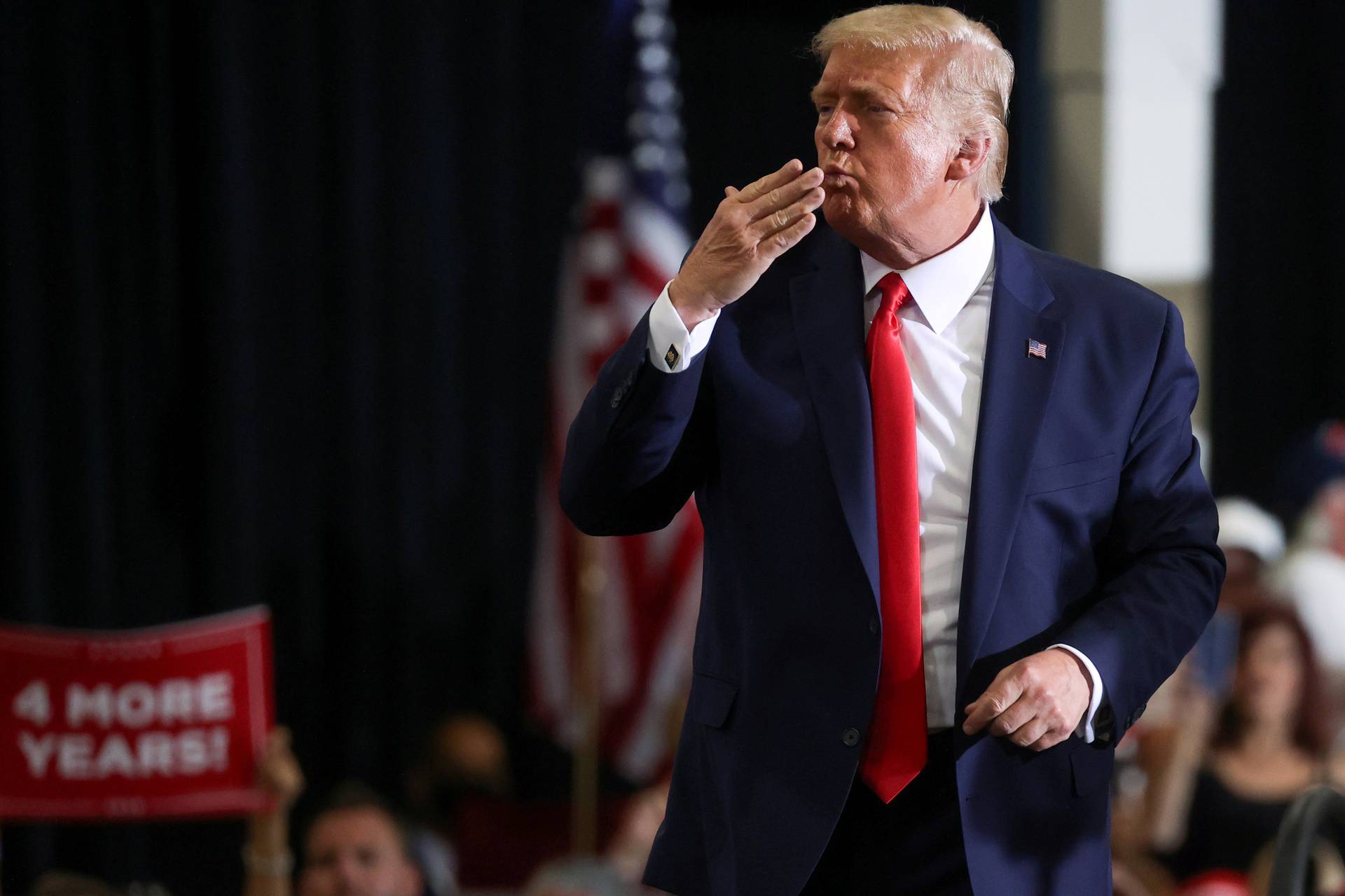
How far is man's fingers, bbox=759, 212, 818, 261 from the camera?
146 centimetres

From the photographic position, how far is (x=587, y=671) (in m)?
5.35

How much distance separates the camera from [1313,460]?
16.8ft

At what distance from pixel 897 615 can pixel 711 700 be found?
7.9 inches

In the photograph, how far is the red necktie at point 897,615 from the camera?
151 cm

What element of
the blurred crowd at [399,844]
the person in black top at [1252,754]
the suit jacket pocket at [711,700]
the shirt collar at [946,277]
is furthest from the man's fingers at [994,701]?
the person in black top at [1252,754]

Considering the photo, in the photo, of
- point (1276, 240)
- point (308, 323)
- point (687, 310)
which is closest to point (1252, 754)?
point (687, 310)

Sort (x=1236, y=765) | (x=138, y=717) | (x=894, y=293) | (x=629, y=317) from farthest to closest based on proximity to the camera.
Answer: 1. (x=629, y=317)
2. (x=1236, y=765)
3. (x=138, y=717)
4. (x=894, y=293)

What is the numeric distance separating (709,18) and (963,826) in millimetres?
→ 5693

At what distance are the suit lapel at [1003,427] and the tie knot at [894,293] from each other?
3.3 inches

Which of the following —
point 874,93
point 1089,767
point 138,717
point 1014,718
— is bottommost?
point 138,717

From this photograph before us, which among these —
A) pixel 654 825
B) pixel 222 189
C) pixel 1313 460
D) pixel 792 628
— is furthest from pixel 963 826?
pixel 222 189

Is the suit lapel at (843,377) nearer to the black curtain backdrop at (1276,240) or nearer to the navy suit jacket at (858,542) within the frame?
the navy suit jacket at (858,542)

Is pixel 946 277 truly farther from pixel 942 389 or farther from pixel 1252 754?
pixel 1252 754

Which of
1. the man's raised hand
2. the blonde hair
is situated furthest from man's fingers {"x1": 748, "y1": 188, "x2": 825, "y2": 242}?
the blonde hair
